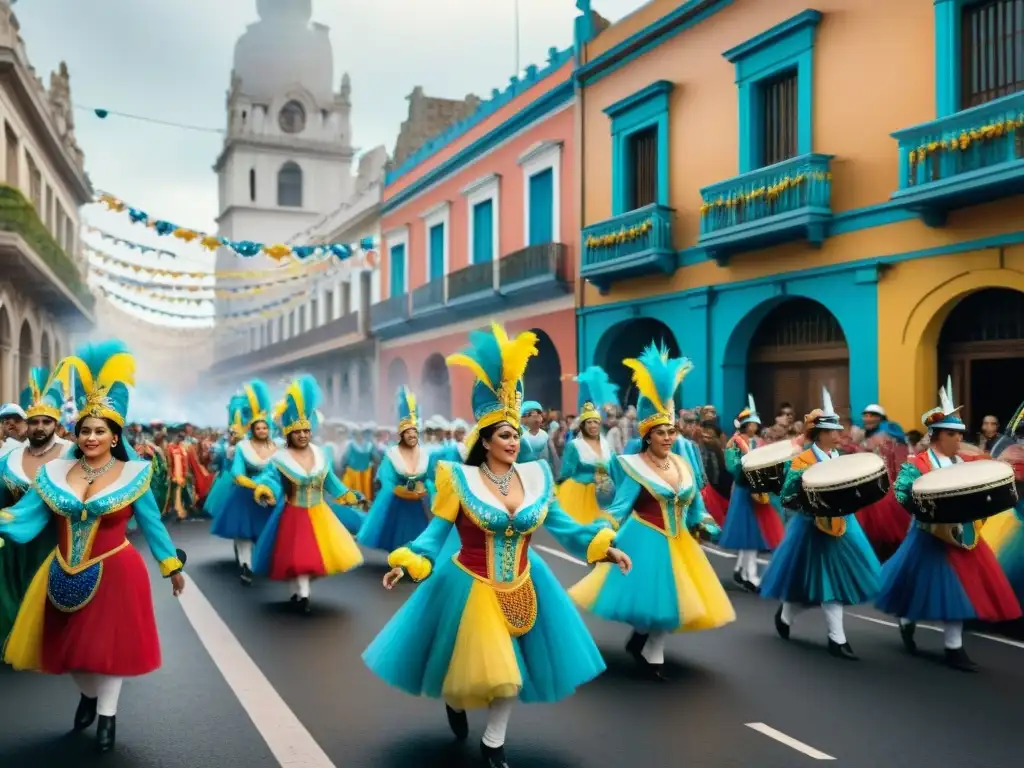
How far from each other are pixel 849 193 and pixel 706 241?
2644 mm

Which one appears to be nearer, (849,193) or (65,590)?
(65,590)

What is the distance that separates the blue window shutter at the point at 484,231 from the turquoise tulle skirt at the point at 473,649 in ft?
71.2

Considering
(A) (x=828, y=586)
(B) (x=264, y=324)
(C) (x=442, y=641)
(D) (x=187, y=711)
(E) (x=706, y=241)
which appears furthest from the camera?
(B) (x=264, y=324)

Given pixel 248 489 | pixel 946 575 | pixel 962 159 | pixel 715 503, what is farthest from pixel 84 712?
pixel 962 159

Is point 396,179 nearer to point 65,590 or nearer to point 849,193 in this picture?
point 849,193

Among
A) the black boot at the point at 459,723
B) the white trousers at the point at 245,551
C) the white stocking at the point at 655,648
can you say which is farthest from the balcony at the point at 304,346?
the black boot at the point at 459,723

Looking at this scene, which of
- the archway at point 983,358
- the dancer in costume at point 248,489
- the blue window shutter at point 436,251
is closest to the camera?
the dancer in costume at point 248,489

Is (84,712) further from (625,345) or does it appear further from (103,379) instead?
(625,345)

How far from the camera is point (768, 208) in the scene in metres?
16.8

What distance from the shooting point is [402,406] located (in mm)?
12141

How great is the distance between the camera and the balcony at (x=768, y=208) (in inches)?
632

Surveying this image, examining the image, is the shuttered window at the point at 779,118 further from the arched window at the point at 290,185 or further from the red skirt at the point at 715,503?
the arched window at the point at 290,185

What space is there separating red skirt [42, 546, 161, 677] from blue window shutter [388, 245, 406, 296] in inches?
1108

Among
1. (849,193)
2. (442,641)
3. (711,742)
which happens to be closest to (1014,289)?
(849,193)
